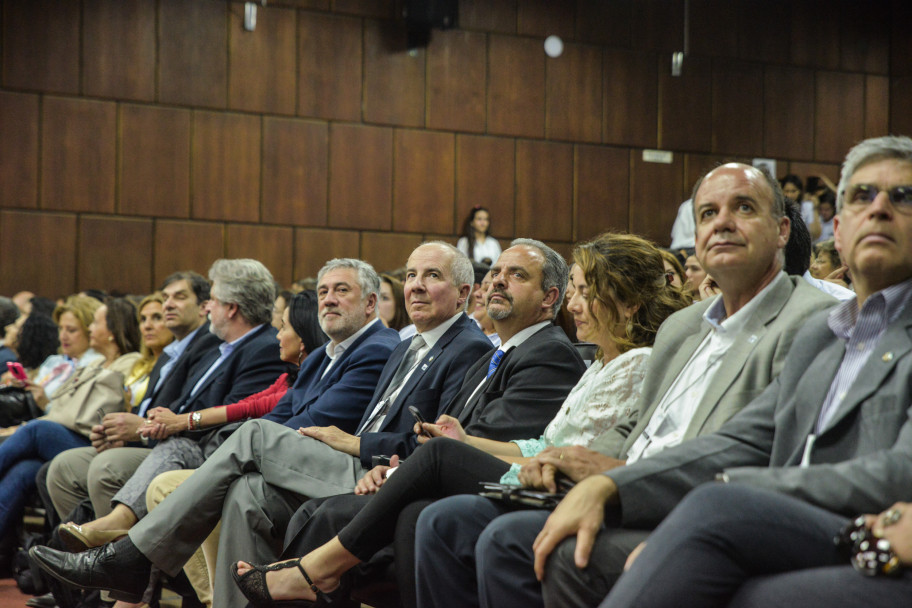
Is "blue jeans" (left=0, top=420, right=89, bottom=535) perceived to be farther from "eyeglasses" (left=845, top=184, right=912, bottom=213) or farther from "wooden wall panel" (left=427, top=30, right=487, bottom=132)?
"wooden wall panel" (left=427, top=30, right=487, bottom=132)

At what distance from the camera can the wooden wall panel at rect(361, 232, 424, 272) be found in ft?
28.5

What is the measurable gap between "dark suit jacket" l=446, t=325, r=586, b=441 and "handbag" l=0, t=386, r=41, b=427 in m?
2.94

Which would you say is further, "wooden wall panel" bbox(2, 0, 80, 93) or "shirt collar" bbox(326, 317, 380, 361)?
"wooden wall panel" bbox(2, 0, 80, 93)

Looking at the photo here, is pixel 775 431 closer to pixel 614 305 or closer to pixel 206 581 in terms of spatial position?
pixel 614 305

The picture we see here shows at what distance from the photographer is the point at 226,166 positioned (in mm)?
8305

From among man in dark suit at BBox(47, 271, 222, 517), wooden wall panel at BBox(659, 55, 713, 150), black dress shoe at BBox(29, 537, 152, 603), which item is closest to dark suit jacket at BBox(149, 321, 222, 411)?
man in dark suit at BBox(47, 271, 222, 517)

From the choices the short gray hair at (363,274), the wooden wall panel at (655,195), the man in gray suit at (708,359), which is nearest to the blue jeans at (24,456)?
the short gray hair at (363,274)

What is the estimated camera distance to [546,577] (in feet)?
5.75

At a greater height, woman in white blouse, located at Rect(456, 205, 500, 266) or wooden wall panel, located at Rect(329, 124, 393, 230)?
→ wooden wall panel, located at Rect(329, 124, 393, 230)

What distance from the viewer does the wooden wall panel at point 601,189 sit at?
934 cm

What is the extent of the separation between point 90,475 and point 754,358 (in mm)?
2754

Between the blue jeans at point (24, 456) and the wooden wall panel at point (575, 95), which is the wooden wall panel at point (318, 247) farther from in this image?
the blue jeans at point (24, 456)

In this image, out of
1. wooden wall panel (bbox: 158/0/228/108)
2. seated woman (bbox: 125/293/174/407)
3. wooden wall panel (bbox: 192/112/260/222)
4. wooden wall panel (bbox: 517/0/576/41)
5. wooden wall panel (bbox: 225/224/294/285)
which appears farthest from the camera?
wooden wall panel (bbox: 517/0/576/41)

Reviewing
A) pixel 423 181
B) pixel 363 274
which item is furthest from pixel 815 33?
pixel 363 274
